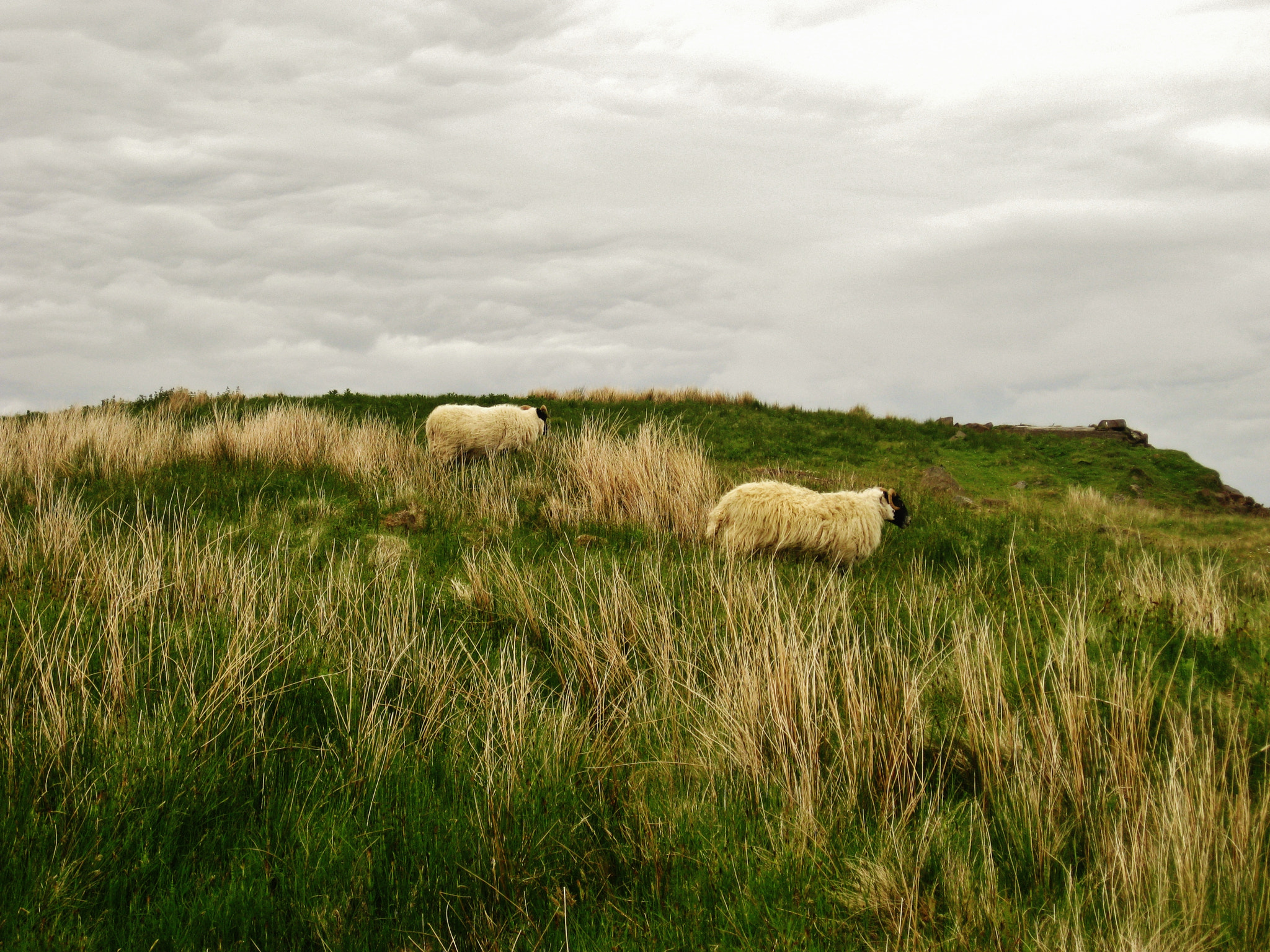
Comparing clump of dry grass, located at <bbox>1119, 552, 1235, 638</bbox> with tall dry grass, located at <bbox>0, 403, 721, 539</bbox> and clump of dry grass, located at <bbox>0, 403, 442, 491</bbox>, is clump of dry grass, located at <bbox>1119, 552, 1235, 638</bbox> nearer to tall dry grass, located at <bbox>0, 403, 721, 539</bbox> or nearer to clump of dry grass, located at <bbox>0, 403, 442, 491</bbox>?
tall dry grass, located at <bbox>0, 403, 721, 539</bbox>

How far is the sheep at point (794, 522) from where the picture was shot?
745 centimetres

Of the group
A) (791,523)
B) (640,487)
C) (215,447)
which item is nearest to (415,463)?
(215,447)

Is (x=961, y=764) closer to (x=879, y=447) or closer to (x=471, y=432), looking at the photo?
(x=471, y=432)

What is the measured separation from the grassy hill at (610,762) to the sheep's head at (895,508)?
5.50 ft

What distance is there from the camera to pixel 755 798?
124 inches

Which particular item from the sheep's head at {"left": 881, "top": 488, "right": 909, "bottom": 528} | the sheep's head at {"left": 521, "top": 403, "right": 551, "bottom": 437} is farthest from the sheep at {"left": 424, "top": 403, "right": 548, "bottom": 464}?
the sheep's head at {"left": 881, "top": 488, "right": 909, "bottom": 528}

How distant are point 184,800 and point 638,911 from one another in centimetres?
192

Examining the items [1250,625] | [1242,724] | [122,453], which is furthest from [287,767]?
[122,453]

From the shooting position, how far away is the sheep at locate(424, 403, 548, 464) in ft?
40.3

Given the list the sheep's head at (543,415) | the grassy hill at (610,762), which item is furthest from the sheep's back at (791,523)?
the sheep's head at (543,415)

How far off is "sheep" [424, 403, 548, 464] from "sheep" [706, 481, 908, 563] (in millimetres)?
5787

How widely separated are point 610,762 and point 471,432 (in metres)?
9.35

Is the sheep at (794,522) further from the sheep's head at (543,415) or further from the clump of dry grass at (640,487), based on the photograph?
the sheep's head at (543,415)

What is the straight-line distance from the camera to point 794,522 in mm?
7445
